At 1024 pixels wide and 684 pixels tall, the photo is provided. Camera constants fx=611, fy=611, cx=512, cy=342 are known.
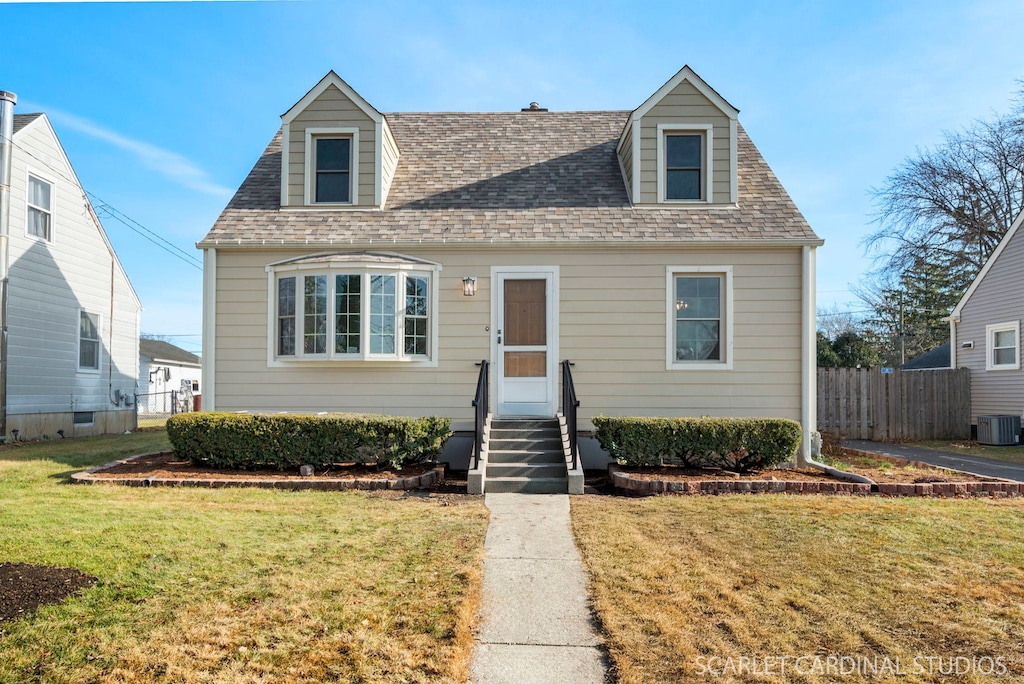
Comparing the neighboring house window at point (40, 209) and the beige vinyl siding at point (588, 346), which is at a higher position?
the neighboring house window at point (40, 209)

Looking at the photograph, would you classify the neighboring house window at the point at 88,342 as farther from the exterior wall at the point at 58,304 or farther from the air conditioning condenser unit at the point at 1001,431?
the air conditioning condenser unit at the point at 1001,431

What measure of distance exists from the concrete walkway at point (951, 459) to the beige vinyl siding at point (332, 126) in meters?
10.3

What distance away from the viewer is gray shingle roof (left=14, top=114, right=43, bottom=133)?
1303cm

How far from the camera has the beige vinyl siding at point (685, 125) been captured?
10234 millimetres

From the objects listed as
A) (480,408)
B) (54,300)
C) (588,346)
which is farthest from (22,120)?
(588,346)

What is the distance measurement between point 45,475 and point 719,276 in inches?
392

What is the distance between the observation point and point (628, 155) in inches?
423

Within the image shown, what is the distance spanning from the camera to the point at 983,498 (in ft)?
23.3

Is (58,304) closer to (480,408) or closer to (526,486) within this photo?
(480,408)

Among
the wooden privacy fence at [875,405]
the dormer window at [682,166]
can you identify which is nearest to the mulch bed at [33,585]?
the dormer window at [682,166]

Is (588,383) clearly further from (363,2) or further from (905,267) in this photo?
(905,267)

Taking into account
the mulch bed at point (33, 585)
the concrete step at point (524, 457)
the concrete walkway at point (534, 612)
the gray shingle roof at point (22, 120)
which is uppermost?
the gray shingle roof at point (22, 120)

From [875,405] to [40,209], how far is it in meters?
19.7

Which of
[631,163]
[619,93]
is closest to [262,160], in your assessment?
[631,163]
